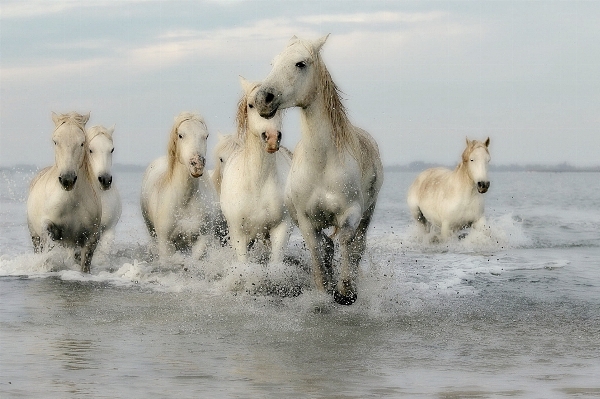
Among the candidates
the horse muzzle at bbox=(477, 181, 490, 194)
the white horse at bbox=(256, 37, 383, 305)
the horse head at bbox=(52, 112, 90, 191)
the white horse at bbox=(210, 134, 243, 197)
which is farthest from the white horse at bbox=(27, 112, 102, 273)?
the horse muzzle at bbox=(477, 181, 490, 194)

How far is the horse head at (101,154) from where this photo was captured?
9.98 meters

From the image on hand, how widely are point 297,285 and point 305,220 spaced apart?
3.08 feet

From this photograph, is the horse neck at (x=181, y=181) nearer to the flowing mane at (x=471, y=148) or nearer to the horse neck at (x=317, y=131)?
the horse neck at (x=317, y=131)

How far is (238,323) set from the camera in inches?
297

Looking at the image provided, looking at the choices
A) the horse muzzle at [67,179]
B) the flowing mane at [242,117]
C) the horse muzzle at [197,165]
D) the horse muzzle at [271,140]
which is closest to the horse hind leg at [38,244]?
the horse muzzle at [67,179]

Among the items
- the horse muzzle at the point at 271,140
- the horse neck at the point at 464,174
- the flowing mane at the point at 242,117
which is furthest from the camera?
the horse neck at the point at 464,174

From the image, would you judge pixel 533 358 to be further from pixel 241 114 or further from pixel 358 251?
pixel 241 114

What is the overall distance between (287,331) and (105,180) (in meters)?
3.55

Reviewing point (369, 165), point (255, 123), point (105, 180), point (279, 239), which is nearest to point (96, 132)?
point (105, 180)

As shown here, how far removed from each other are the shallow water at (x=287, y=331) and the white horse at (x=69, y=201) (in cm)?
42

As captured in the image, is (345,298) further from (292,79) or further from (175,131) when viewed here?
(175,131)

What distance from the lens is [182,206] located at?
10.2 metres

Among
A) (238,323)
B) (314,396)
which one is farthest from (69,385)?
(238,323)

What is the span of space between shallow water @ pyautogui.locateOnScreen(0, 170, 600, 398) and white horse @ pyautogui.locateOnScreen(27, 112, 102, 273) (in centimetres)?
42
